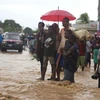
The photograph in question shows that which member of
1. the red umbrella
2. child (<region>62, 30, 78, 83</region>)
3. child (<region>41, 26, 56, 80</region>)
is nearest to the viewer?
child (<region>62, 30, 78, 83</region>)

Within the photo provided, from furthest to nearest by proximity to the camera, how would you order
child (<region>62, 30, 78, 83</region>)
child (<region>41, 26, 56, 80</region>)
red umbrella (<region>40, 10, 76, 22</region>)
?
red umbrella (<region>40, 10, 76, 22</region>)
child (<region>41, 26, 56, 80</region>)
child (<region>62, 30, 78, 83</region>)

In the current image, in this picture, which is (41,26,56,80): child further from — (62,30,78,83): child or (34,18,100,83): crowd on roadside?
(62,30,78,83): child

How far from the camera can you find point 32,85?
9172 millimetres

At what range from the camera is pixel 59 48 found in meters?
9.73

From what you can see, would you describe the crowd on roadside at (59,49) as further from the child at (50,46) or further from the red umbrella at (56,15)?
the red umbrella at (56,15)

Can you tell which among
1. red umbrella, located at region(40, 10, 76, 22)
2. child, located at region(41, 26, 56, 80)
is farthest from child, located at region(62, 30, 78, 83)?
red umbrella, located at region(40, 10, 76, 22)

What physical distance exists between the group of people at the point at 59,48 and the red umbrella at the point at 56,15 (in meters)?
0.99

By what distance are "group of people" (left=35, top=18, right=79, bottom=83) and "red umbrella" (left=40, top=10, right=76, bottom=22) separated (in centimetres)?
99

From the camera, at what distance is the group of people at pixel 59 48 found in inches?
363

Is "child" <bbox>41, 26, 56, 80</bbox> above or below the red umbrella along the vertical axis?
below

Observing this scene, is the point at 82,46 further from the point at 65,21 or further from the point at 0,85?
the point at 0,85

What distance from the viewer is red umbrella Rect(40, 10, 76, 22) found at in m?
11.1

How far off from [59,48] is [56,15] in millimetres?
1838

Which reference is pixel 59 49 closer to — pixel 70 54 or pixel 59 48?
pixel 59 48
